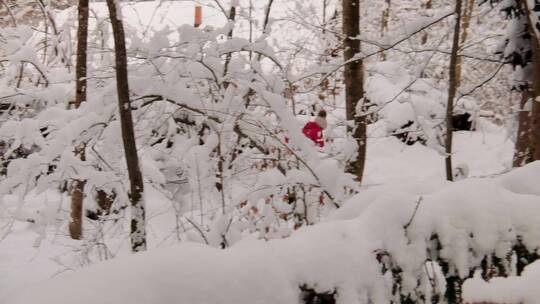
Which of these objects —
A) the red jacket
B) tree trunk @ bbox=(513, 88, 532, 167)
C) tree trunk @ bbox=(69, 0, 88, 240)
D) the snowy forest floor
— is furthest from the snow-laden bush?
tree trunk @ bbox=(69, 0, 88, 240)

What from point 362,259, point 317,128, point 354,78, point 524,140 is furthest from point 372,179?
point 362,259

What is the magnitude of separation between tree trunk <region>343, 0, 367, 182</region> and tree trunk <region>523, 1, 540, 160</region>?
1.78 metres

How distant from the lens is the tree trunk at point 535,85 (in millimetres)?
5336

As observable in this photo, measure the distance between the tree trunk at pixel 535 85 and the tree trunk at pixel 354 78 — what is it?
1.78 metres

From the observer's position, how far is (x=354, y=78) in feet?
19.5

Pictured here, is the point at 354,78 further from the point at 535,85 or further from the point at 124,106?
the point at 124,106

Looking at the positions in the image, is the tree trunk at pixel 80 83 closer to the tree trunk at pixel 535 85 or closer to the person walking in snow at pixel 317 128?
the person walking in snow at pixel 317 128

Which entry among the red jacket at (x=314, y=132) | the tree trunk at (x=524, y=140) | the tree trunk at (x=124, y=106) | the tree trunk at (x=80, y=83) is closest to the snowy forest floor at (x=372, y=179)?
the tree trunk at (x=80, y=83)

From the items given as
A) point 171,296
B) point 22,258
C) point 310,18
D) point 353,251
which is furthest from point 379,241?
point 310,18

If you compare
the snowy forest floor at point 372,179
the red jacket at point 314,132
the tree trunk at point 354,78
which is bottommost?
the snowy forest floor at point 372,179

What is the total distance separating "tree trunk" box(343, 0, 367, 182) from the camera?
5.87 metres

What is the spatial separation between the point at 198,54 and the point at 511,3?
402cm

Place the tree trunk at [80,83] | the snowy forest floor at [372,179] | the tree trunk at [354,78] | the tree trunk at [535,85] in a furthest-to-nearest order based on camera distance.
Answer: the tree trunk at [80,83]
the snowy forest floor at [372,179]
the tree trunk at [354,78]
the tree trunk at [535,85]

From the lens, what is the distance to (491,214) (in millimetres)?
2523
